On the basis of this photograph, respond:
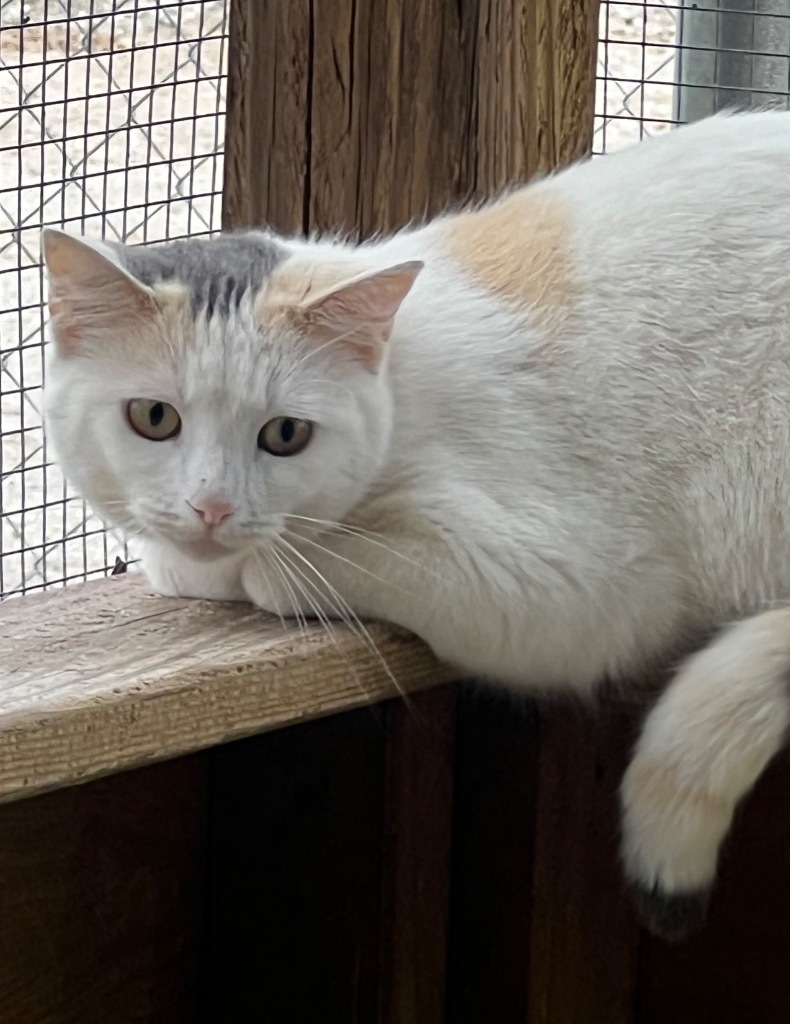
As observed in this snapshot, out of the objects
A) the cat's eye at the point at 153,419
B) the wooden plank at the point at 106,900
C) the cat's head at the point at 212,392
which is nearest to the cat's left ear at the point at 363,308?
the cat's head at the point at 212,392

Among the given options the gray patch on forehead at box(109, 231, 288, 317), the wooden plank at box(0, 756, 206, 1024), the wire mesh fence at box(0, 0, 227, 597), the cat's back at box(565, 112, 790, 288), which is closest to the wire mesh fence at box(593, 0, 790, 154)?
the cat's back at box(565, 112, 790, 288)

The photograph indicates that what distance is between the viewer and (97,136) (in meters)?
1.40

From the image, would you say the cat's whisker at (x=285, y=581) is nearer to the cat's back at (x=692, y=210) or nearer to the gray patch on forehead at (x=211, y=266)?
the gray patch on forehead at (x=211, y=266)

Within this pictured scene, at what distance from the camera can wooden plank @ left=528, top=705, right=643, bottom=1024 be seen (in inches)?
52.6

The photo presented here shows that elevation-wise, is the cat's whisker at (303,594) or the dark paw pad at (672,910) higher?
the cat's whisker at (303,594)

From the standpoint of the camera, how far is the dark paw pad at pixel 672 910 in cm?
101

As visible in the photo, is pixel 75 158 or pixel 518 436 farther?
pixel 75 158

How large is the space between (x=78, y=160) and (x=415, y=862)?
801mm

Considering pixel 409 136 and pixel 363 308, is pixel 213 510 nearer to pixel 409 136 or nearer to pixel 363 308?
pixel 363 308

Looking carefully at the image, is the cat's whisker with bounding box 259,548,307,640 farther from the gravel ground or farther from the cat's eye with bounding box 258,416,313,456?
the gravel ground

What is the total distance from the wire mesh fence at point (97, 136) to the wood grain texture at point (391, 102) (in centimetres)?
9

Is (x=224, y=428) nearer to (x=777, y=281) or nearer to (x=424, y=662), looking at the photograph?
(x=424, y=662)

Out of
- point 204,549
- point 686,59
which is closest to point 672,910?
point 204,549

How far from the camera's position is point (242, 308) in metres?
1.11
